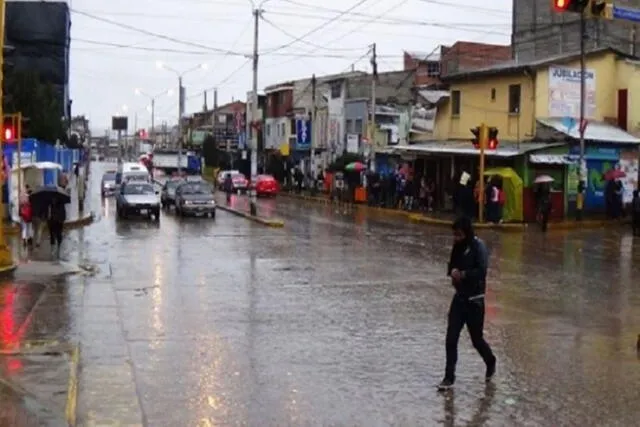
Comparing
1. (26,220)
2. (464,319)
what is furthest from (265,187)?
(464,319)

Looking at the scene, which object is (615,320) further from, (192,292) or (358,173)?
(358,173)

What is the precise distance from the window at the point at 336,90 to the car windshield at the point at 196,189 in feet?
108

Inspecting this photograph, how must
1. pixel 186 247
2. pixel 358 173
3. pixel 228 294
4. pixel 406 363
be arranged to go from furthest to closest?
pixel 358 173 → pixel 186 247 → pixel 228 294 → pixel 406 363

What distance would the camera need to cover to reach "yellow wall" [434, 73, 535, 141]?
4334cm

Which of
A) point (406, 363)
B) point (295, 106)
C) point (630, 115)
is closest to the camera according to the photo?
point (406, 363)

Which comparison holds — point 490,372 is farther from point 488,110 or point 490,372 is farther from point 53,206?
point 488,110

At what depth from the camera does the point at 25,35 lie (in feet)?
226

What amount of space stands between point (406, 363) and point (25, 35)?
6189cm

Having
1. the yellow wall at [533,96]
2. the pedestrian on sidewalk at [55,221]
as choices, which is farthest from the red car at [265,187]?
the pedestrian on sidewalk at [55,221]

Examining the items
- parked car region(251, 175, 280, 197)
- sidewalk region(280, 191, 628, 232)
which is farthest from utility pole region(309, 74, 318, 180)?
sidewalk region(280, 191, 628, 232)

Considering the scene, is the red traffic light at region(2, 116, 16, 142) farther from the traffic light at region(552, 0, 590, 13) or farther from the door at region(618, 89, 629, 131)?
the door at region(618, 89, 629, 131)

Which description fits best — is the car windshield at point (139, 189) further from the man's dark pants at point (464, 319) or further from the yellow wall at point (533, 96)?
the man's dark pants at point (464, 319)

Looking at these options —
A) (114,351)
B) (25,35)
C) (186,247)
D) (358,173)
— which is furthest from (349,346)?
(25,35)

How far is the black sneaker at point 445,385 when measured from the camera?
10625 mm
